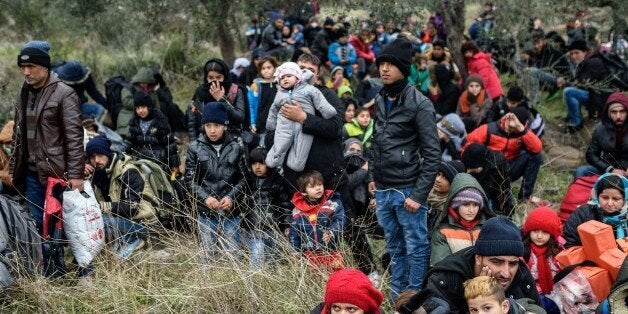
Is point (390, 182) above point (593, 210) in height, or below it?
above

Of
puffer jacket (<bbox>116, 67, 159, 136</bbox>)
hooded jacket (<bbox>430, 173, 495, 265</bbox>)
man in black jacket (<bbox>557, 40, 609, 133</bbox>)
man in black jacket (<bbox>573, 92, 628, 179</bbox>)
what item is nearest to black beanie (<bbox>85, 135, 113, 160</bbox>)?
puffer jacket (<bbox>116, 67, 159, 136</bbox>)

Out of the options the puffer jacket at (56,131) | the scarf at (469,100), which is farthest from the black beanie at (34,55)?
the scarf at (469,100)

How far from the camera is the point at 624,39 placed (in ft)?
33.9

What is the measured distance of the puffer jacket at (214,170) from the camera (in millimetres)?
5977

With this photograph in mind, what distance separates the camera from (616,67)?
33.2 ft

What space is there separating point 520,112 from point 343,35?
4.92 metres

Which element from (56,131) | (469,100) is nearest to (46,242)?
(56,131)

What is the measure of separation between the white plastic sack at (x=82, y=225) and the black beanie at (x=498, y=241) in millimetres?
2979

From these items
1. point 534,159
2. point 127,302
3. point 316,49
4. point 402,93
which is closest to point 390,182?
point 402,93

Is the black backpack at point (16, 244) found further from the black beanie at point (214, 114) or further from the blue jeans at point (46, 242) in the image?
the black beanie at point (214, 114)

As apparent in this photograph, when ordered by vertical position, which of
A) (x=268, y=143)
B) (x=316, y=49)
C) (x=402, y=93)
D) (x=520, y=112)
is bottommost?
(x=316, y=49)

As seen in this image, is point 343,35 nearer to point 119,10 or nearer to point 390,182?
point 119,10

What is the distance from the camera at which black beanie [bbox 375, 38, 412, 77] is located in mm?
4957

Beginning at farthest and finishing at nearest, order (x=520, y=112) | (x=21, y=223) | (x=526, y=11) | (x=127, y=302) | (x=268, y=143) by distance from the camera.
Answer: (x=526, y=11) < (x=520, y=112) < (x=268, y=143) < (x=21, y=223) < (x=127, y=302)
